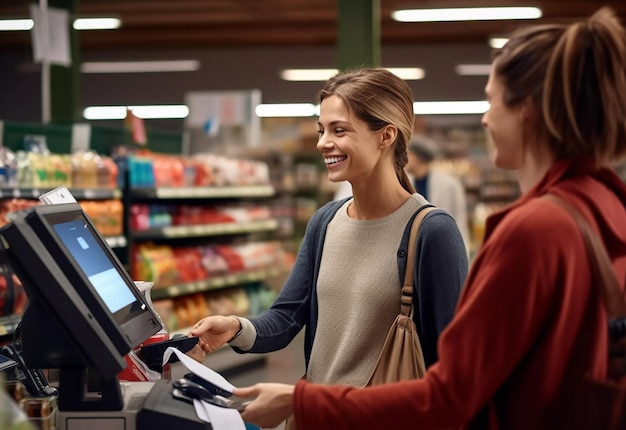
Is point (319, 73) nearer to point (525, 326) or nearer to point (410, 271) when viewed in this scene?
point (410, 271)

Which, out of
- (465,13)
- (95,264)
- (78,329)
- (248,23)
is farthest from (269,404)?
(248,23)

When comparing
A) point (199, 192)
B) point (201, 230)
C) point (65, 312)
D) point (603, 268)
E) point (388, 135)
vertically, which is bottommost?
point (201, 230)

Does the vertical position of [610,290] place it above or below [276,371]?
above

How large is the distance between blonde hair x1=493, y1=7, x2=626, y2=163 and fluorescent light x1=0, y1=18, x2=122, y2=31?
40.2 ft

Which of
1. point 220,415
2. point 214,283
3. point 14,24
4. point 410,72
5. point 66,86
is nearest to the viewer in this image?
point 220,415

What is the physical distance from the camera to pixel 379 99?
2.40 metres

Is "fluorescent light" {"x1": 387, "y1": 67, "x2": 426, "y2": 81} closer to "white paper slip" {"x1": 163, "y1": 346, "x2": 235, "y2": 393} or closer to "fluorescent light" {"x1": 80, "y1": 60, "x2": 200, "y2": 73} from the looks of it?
"fluorescent light" {"x1": 80, "y1": 60, "x2": 200, "y2": 73}

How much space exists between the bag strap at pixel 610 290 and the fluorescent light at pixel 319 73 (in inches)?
644

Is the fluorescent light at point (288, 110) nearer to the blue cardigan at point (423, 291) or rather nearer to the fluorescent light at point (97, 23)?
the fluorescent light at point (97, 23)

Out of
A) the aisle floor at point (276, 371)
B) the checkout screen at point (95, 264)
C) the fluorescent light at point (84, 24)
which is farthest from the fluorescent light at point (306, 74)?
the checkout screen at point (95, 264)

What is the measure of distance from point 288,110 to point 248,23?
183 inches

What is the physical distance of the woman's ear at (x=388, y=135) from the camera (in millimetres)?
2424

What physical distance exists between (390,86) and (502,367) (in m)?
1.16

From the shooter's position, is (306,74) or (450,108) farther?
(450,108)
